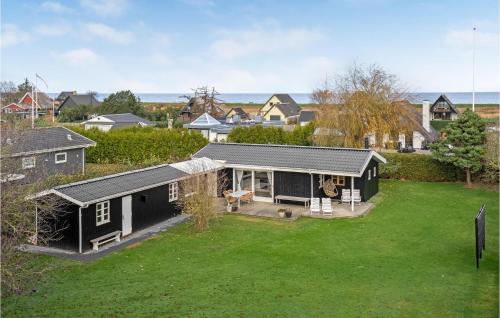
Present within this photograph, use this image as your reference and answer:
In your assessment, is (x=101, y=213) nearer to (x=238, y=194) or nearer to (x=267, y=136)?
(x=238, y=194)

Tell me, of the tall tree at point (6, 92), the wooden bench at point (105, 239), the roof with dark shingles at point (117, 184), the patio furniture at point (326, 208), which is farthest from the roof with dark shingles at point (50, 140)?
the patio furniture at point (326, 208)

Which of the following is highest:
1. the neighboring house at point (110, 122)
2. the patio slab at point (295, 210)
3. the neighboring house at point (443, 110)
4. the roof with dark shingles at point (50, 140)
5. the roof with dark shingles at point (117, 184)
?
the neighboring house at point (443, 110)

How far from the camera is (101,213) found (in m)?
17.8

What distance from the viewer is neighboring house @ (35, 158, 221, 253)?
16.9 metres

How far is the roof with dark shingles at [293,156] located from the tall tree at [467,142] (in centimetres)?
745

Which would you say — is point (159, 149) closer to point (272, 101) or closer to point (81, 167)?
point (81, 167)

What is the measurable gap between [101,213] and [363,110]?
72.2ft

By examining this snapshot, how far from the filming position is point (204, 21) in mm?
33938

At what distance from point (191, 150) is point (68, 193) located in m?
17.6

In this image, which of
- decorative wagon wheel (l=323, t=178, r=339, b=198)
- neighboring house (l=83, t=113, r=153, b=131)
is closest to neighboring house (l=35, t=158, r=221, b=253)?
decorative wagon wheel (l=323, t=178, r=339, b=198)

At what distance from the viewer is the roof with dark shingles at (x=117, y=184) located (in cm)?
1706

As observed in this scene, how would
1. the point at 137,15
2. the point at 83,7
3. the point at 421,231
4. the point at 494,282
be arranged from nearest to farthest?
the point at 494,282 < the point at 421,231 < the point at 83,7 < the point at 137,15

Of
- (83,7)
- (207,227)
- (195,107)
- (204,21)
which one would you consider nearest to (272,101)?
(195,107)

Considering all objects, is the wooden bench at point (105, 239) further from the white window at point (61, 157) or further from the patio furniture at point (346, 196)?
the white window at point (61, 157)
